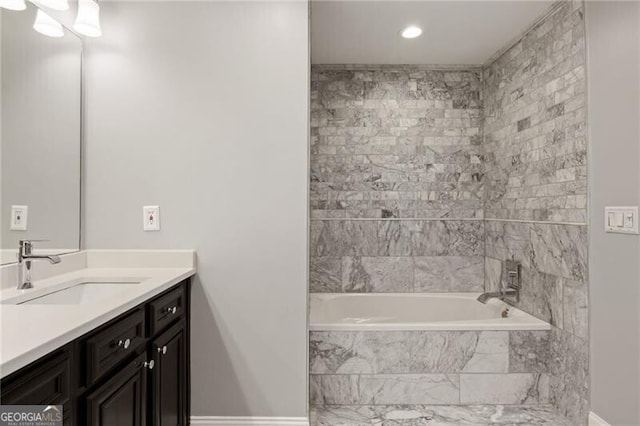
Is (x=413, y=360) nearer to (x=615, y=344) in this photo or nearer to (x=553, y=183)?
(x=615, y=344)

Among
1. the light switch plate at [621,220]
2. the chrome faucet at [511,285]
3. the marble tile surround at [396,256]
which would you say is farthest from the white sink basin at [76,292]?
the chrome faucet at [511,285]

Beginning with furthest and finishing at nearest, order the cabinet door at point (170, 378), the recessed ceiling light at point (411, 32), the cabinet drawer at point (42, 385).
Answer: the recessed ceiling light at point (411, 32) < the cabinet door at point (170, 378) < the cabinet drawer at point (42, 385)

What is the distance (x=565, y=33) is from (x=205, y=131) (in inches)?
88.3

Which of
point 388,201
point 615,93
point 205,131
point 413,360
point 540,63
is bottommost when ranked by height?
point 413,360

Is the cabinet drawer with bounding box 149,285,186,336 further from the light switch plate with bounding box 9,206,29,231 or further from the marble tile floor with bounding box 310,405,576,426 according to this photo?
the marble tile floor with bounding box 310,405,576,426

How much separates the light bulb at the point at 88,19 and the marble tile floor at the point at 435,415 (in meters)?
2.40

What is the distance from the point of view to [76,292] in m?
1.78

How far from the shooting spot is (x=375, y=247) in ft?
11.3

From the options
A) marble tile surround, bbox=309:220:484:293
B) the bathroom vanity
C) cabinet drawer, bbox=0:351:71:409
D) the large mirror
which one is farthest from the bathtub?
cabinet drawer, bbox=0:351:71:409

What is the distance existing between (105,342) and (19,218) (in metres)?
0.82

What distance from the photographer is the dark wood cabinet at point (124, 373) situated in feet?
3.19

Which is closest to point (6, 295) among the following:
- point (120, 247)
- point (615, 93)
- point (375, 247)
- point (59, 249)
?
point (59, 249)

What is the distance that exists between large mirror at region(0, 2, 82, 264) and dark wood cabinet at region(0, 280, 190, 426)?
0.65 meters

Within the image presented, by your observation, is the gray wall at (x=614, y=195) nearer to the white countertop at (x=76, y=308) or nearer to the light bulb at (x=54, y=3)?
the white countertop at (x=76, y=308)
